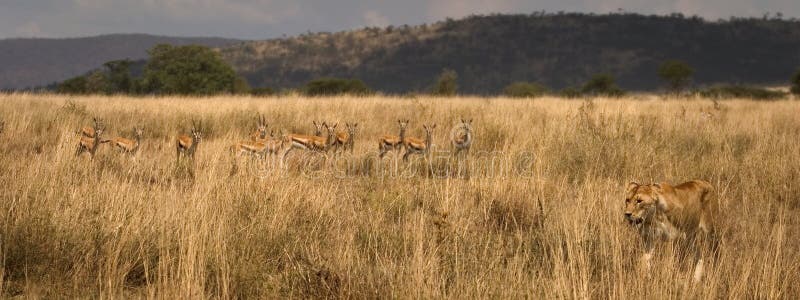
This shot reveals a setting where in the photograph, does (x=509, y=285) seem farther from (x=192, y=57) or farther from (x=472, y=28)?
(x=472, y=28)

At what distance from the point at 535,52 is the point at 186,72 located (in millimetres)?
66180

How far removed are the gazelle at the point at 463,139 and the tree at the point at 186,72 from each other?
32603 millimetres

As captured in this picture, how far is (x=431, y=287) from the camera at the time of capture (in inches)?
137

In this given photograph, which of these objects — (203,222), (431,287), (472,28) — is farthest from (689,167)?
(472,28)

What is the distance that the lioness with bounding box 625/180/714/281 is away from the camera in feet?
13.6

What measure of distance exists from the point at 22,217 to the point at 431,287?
9.06 ft

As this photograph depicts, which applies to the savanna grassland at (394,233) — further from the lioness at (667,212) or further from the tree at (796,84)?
the tree at (796,84)

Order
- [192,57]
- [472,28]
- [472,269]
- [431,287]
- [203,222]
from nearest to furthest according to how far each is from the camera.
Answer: [431,287], [472,269], [203,222], [192,57], [472,28]

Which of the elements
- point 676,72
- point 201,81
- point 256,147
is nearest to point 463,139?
point 256,147

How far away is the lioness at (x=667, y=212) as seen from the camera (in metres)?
4.14

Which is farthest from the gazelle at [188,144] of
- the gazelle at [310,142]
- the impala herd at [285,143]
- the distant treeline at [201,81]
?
the distant treeline at [201,81]

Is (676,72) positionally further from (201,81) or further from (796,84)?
(201,81)

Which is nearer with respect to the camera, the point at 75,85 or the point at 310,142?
the point at 310,142

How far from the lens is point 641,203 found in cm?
414
